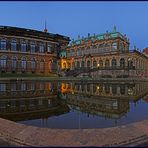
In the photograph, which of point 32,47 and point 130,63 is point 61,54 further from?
point 130,63

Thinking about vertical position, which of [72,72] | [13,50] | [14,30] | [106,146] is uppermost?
[14,30]

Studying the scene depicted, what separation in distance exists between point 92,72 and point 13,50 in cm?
3317

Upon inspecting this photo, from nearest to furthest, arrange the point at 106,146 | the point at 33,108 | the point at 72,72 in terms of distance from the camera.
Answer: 1. the point at 106,146
2. the point at 33,108
3. the point at 72,72

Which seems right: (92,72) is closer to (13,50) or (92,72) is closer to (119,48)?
(119,48)

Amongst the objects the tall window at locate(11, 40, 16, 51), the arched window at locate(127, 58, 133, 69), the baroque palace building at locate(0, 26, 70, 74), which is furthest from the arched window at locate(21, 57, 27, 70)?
the arched window at locate(127, 58, 133, 69)

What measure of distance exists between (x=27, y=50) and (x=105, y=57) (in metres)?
34.2

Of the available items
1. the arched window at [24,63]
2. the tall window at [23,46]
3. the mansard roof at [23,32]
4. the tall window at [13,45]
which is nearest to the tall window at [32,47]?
the tall window at [23,46]

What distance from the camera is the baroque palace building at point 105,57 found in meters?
75.1

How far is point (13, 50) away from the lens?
5344cm

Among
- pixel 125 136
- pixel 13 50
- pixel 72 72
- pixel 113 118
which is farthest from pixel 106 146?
pixel 72 72

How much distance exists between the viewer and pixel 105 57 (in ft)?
→ 265

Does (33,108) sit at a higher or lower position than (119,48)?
lower

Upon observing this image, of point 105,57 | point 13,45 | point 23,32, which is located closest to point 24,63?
point 13,45

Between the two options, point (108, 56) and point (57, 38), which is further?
point (108, 56)
